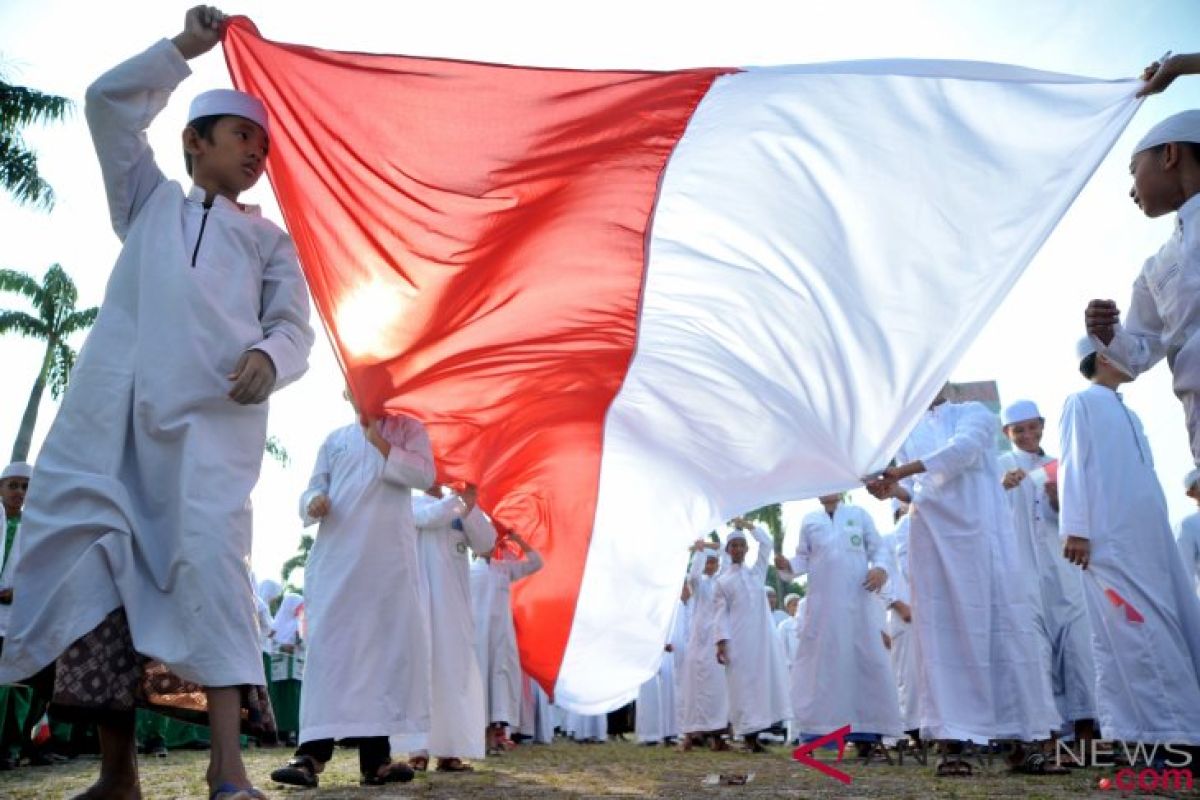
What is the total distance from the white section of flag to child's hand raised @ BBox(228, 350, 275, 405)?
1.67 m

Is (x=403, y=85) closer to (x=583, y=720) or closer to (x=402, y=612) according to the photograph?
(x=402, y=612)

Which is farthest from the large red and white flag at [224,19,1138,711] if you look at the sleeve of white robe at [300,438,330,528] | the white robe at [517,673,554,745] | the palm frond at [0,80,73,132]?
the palm frond at [0,80,73,132]

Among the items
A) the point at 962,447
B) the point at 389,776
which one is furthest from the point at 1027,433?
the point at 389,776

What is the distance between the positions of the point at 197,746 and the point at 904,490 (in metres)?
8.67

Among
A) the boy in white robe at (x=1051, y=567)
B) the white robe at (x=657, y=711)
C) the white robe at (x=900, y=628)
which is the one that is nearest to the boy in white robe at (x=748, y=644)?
the white robe at (x=900, y=628)

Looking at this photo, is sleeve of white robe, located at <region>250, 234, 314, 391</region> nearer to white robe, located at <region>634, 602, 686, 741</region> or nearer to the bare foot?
the bare foot

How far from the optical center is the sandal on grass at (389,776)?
498 cm

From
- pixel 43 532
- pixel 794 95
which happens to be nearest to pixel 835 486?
pixel 794 95

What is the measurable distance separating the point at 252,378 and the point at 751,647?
28.4 ft

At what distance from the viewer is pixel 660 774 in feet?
20.7

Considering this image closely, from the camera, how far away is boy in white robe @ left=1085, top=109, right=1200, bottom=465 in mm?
3422

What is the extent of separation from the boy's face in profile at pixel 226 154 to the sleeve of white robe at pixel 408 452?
5.07ft

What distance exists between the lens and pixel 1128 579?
193 inches

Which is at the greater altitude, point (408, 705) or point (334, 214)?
point (334, 214)
